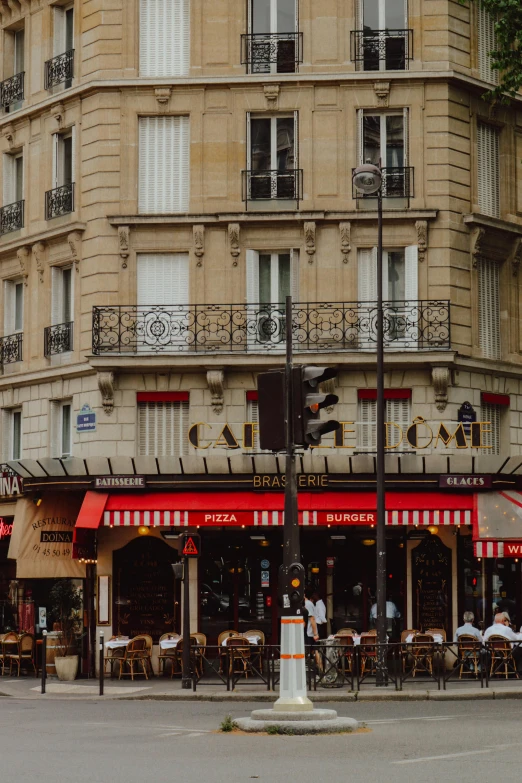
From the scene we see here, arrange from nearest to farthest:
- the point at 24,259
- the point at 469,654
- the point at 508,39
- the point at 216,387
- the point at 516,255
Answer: the point at 469,654 < the point at 508,39 < the point at 216,387 < the point at 516,255 < the point at 24,259

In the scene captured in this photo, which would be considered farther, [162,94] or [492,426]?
[492,426]

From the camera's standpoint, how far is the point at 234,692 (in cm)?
2333

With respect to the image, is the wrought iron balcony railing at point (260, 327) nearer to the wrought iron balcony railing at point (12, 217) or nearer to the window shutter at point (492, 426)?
the window shutter at point (492, 426)

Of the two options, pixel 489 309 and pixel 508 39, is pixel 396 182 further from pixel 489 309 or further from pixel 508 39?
pixel 508 39

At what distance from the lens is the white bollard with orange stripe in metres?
16.6

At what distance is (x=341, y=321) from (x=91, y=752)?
14.6m

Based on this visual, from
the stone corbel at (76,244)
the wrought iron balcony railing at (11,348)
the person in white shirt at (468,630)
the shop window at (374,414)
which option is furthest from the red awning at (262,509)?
the stone corbel at (76,244)

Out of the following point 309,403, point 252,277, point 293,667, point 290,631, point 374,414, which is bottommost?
point 293,667

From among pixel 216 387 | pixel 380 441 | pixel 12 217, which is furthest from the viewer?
pixel 12 217

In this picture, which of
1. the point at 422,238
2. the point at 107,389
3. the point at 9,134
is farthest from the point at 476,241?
the point at 9,134

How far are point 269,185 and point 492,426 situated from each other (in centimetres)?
653

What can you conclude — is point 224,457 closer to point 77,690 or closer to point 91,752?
point 77,690

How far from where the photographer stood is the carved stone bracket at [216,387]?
28.1 metres

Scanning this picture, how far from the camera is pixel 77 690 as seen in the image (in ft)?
85.6
